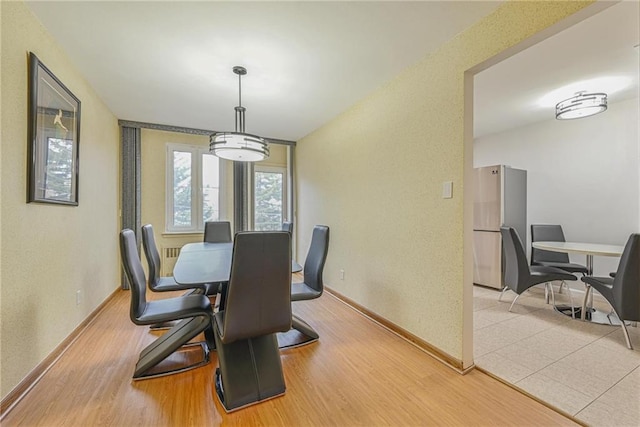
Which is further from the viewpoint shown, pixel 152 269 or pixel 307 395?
pixel 152 269

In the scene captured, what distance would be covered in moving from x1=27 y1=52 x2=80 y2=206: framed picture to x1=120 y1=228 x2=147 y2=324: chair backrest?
57 centimetres

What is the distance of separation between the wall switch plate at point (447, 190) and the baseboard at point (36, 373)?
2.95 metres

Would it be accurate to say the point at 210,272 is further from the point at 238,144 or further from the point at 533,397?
the point at 533,397

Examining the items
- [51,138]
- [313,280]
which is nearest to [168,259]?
[51,138]

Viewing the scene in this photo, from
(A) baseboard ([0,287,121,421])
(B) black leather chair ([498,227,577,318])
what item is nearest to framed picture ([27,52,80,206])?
(A) baseboard ([0,287,121,421])

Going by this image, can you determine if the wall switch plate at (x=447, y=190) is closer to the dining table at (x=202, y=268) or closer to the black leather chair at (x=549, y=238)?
the dining table at (x=202, y=268)

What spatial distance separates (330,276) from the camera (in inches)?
148

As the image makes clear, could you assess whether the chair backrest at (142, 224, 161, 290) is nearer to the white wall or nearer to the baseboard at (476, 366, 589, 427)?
the baseboard at (476, 366, 589, 427)

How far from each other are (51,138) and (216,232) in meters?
2.13

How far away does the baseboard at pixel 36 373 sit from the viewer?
57.9 inches

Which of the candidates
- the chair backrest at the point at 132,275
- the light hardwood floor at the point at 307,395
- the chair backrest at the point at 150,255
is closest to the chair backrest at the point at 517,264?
the light hardwood floor at the point at 307,395

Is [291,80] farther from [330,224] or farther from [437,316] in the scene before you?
[437,316]

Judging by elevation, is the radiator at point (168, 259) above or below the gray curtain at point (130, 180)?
below

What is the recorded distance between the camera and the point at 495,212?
382cm
